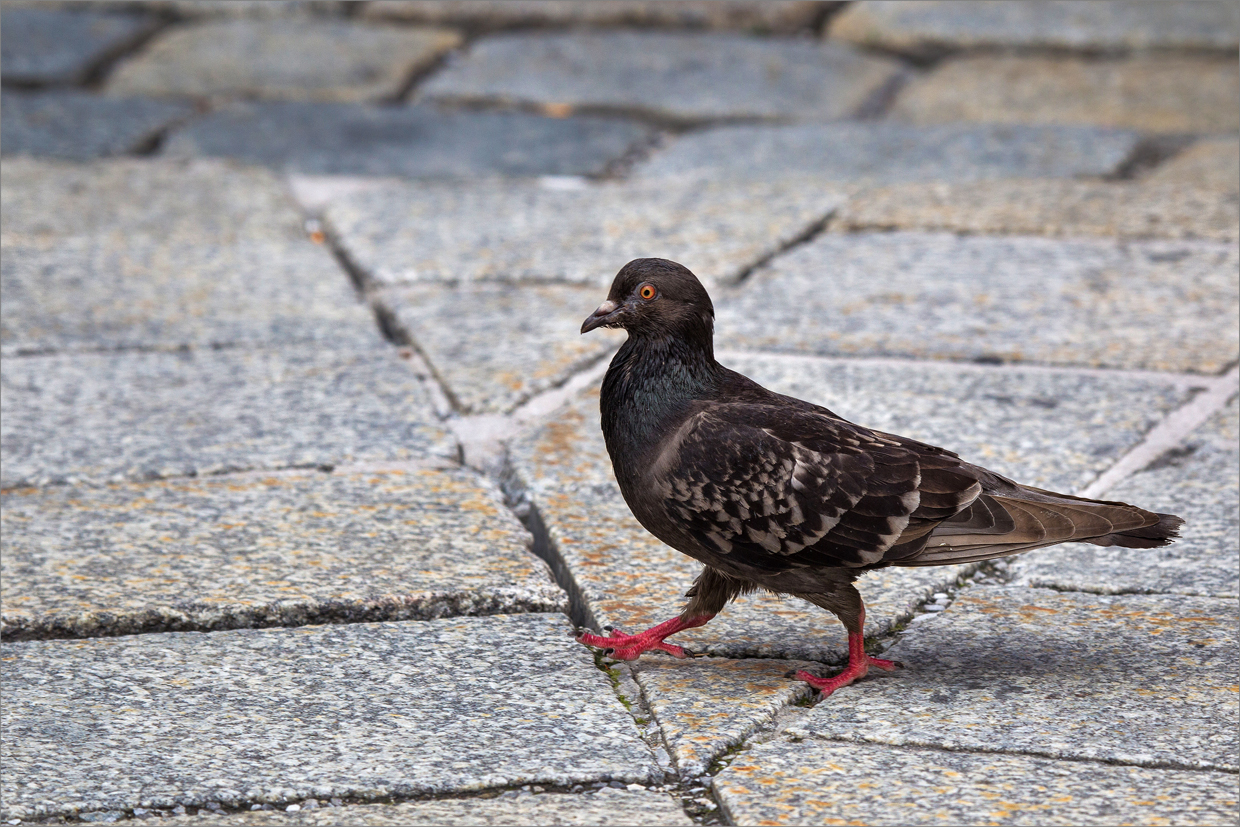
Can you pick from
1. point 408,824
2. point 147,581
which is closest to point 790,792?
point 408,824

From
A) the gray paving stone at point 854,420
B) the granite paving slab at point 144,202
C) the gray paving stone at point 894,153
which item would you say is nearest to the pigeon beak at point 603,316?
the gray paving stone at point 854,420

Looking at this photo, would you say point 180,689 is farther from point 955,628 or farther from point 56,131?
point 56,131

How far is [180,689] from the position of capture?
307cm

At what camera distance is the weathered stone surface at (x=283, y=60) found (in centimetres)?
836

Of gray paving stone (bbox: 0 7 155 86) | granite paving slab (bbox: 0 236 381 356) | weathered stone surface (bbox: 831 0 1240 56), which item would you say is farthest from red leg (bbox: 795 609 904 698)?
gray paving stone (bbox: 0 7 155 86)

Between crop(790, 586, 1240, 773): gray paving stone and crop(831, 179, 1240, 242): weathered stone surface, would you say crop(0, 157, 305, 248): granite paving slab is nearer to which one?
crop(831, 179, 1240, 242): weathered stone surface

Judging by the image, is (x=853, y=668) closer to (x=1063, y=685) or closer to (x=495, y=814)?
(x=1063, y=685)

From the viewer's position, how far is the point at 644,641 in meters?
3.24

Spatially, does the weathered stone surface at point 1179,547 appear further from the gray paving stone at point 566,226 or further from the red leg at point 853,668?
the gray paving stone at point 566,226

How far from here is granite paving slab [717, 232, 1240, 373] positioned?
4.89m

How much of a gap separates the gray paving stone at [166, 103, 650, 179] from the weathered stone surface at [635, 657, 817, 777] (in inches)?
165

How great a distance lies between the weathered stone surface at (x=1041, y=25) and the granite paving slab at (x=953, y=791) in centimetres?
662

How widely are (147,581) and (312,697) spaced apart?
67 cm

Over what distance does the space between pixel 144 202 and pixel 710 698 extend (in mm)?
4368
